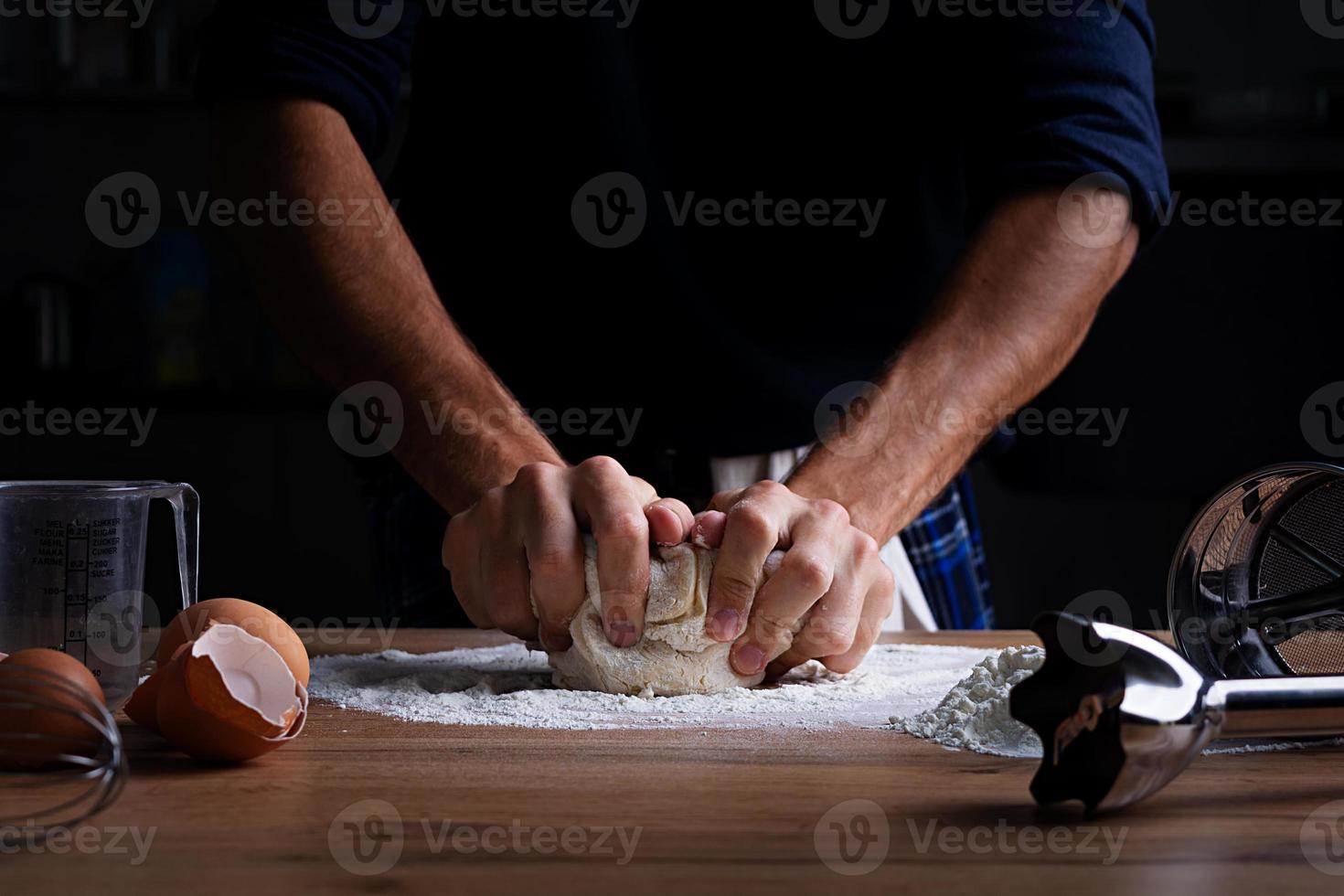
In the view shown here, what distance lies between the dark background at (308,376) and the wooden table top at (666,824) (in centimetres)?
168

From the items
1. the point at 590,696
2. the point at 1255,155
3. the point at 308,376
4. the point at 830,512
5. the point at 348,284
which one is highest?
the point at 1255,155

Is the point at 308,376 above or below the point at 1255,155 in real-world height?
below

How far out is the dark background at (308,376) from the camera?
7.14 feet

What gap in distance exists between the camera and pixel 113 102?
2592 mm

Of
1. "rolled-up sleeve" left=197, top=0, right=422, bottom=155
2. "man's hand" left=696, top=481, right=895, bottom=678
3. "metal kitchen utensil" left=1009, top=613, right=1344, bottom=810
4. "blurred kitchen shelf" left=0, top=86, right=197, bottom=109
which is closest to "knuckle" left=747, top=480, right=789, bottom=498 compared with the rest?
"man's hand" left=696, top=481, right=895, bottom=678

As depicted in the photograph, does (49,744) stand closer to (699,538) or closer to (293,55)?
(699,538)

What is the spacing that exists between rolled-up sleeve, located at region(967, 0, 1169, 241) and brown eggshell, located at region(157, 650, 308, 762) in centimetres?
91

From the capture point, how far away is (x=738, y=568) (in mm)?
Answer: 818

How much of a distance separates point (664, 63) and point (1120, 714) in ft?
3.26

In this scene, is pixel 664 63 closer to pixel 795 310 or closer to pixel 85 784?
pixel 795 310

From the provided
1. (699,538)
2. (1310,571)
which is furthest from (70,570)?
(1310,571)

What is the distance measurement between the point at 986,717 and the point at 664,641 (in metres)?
0.25

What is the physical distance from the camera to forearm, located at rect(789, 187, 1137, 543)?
1031mm

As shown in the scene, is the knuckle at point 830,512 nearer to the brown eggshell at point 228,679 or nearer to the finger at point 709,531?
the finger at point 709,531
